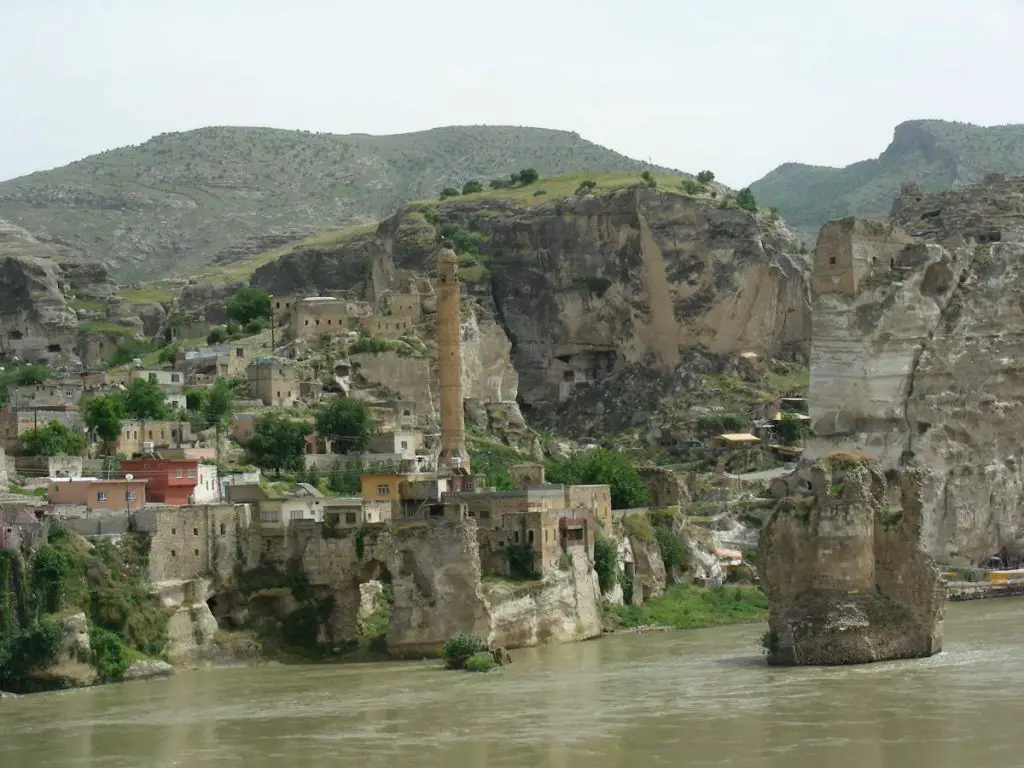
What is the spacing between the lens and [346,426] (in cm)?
6919

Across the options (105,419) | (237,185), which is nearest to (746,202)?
(105,419)

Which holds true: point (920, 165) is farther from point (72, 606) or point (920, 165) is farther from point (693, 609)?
point (72, 606)

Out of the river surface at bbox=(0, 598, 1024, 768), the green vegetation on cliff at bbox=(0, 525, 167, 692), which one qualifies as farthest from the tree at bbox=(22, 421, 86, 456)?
the river surface at bbox=(0, 598, 1024, 768)

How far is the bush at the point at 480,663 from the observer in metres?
47.8

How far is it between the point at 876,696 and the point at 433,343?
43.8m

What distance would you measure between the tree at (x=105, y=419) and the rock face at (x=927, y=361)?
30011mm

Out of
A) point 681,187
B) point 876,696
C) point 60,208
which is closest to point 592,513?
point 876,696

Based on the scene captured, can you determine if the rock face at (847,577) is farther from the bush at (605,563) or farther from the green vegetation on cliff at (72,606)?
the green vegetation on cliff at (72,606)

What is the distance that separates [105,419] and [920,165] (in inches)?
5241

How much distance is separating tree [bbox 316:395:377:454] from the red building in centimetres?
1246

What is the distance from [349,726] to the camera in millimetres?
40250

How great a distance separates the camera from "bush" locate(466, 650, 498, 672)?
157 ft

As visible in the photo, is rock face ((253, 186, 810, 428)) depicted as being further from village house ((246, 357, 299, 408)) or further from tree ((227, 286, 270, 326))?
village house ((246, 357, 299, 408))

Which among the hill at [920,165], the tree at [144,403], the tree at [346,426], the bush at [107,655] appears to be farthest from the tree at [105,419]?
the hill at [920,165]
